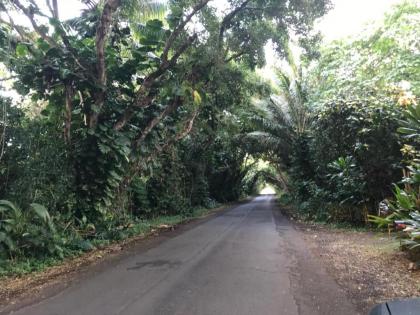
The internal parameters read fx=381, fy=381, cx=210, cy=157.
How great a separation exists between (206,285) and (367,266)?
3.05 meters

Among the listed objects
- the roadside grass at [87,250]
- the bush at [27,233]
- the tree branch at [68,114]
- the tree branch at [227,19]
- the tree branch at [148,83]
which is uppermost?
the tree branch at [227,19]

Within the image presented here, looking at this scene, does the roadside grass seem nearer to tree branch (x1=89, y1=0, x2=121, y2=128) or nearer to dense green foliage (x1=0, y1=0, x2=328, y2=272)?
dense green foliage (x1=0, y1=0, x2=328, y2=272)

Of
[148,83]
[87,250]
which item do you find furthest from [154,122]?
[87,250]

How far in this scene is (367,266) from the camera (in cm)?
685

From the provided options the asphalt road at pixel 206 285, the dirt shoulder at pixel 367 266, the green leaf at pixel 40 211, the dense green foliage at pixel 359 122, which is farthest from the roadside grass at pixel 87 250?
the dense green foliage at pixel 359 122

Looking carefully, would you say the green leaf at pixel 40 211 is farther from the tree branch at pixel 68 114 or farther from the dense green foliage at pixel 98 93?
the tree branch at pixel 68 114

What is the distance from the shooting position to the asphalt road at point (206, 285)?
192 inches

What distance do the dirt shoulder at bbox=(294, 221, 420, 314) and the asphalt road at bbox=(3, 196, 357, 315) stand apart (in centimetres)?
25

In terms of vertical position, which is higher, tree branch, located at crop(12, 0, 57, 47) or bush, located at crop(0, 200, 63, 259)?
tree branch, located at crop(12, 0, 57, 47)

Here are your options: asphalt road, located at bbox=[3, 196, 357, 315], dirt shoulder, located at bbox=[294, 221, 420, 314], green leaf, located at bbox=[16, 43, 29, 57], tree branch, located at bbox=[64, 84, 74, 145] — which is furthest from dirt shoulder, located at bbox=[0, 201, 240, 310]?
green leaf, located at bbox=[16, 43, 29, 57]

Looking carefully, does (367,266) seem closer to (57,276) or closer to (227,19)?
(57,276)

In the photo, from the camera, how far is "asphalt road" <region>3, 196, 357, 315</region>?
16.0ft

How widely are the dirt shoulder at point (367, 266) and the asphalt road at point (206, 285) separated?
25 centimetres

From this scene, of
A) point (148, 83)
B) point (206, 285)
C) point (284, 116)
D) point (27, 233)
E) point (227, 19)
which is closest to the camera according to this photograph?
point (206, 285)
